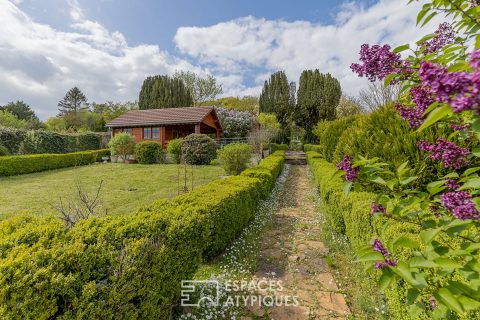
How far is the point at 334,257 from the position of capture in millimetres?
4621

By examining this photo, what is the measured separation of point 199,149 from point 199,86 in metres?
27.6

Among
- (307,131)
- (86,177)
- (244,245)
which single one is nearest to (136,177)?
(86,177)

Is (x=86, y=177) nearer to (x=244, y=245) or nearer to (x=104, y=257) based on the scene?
(x=244, y=245)

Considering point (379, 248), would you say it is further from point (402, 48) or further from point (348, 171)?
point (402, 48)

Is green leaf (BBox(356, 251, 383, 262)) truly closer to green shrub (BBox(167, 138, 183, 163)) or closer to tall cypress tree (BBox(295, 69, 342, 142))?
green shrub (BBox(167, 138, 183, 163))

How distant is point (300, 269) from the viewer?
13.9 feet

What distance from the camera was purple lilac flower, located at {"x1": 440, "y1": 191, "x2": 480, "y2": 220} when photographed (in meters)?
1.09

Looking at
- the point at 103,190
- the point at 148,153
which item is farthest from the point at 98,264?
the point at 148,153

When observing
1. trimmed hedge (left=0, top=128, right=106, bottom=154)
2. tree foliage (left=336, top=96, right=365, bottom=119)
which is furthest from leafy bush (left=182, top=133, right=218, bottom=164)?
tree foliage (left=336, top=96, right=365, bottom=119)

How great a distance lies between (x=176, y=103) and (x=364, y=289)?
3766 centimetres

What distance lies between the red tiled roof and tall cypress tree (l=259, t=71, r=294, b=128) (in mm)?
12131

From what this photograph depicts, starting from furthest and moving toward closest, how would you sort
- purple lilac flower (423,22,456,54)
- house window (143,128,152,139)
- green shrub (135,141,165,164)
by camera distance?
house window (143,128,152,139), green shrub (135,141,165,164), purple lilac flower (423,22,456,54)

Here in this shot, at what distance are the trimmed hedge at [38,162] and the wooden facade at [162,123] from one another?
208 inches

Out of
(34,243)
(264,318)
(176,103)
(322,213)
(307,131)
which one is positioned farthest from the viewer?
(176,103)
